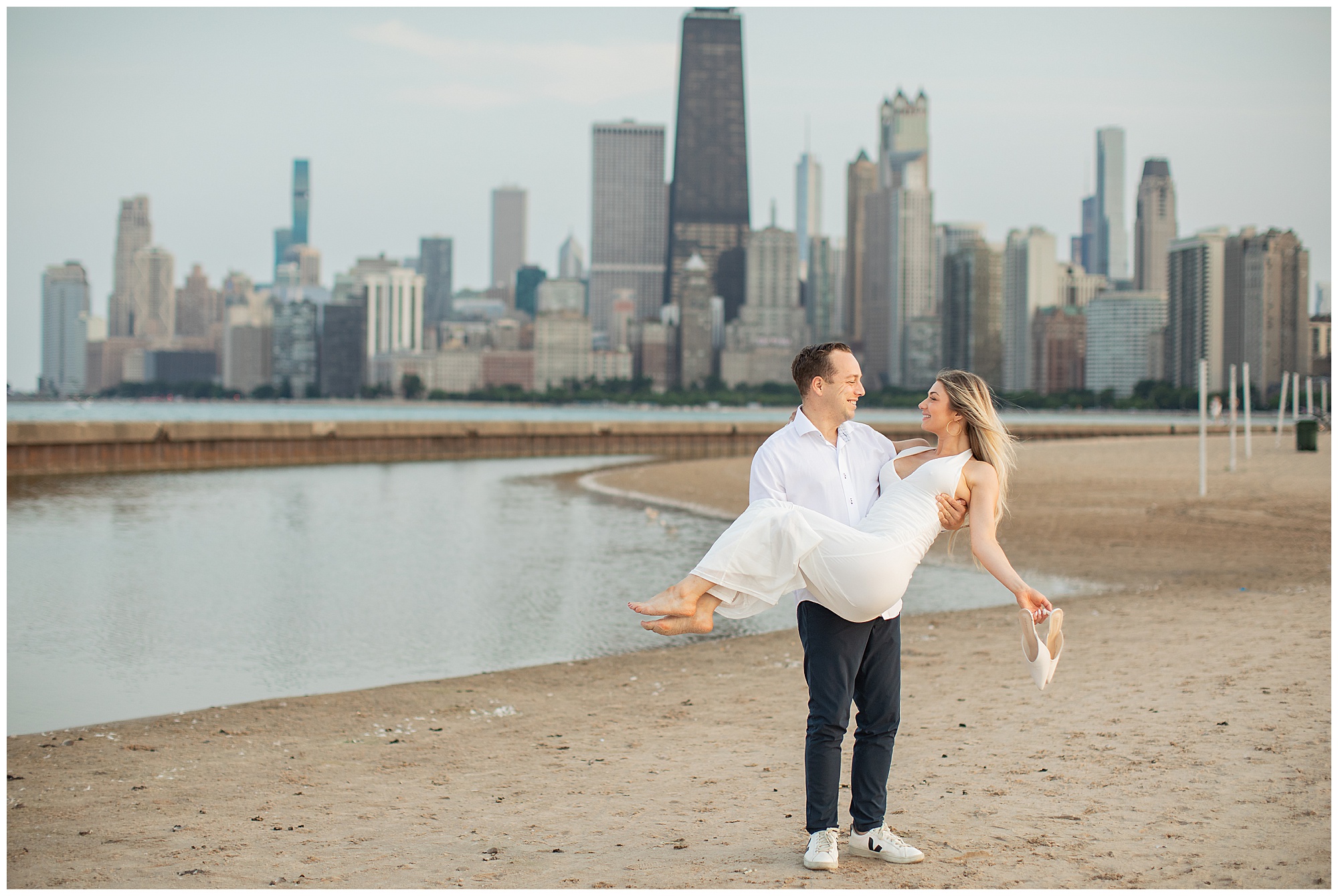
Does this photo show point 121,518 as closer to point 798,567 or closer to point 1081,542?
point 1081,542

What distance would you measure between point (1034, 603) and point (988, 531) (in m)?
0.27

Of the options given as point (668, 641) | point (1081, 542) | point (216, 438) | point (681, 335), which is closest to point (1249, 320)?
point (681, 335)

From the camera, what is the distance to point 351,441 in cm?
4472

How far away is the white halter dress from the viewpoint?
372 centimetres

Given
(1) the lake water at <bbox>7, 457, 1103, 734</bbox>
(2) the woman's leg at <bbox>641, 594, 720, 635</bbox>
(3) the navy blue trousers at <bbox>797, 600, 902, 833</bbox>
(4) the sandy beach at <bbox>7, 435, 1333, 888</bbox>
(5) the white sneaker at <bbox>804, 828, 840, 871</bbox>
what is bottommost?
(1) the lake water at <bbox>7, 457, 1103, 734</bbox>

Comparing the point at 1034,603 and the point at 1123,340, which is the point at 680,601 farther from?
the point at 1123,340

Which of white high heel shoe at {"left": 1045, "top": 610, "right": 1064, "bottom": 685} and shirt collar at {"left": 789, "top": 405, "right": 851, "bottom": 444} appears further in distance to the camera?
shirt collar at {"left": 789, "top": 405, "right": 851, "bottom": 444}

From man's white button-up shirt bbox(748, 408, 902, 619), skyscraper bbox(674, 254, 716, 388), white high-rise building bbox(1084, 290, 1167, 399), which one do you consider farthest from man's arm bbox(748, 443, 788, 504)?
skyscraper bbox(674, 254, 716, 388)

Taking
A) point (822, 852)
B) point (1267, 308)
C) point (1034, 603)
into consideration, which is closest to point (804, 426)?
point (1034, 603)

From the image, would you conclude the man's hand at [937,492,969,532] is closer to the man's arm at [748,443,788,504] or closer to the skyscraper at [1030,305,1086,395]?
the man's arm at [748,443,788,504]

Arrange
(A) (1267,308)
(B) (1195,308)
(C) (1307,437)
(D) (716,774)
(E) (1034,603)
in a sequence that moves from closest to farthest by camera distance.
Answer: (E) (1034,603) → (D) (716,774) → (C) (1307,437) → (A) (1267,308) → (B) (1195,308)

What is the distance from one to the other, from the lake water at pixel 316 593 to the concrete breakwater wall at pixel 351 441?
11.1 m

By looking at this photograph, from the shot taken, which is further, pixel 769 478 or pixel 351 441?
pixel 351 441

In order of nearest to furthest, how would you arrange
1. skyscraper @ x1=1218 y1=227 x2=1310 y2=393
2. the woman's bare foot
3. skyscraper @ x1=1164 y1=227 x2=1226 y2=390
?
the woman's bare foot
skyscraper @ x1=1218 y1=227 x2=1310 y2=393
skyscraper @ x1=1164 y1=227 x2=1226 y2=390
